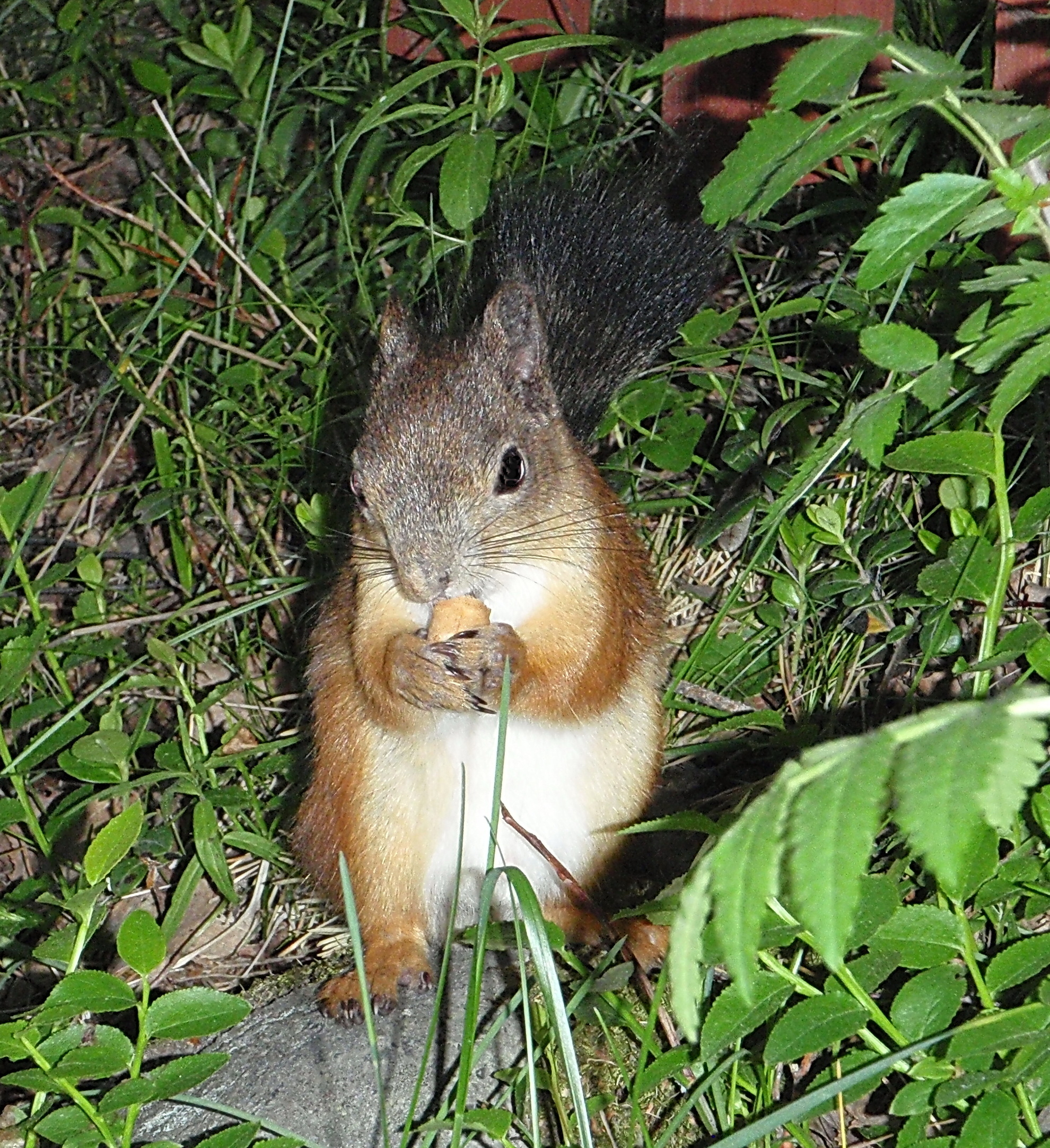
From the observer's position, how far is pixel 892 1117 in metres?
1.81

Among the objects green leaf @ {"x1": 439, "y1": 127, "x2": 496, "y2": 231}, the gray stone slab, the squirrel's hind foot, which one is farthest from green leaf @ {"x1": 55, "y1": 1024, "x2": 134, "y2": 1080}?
green leaf @ {"x1": 439, "y1": 127, "x2": 496, "y2": 231}

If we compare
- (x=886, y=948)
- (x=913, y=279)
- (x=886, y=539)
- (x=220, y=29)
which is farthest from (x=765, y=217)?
(x=886, y=948)

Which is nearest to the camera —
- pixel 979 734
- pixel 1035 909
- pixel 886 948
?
pixel 979 734

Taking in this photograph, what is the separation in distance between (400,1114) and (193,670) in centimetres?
124

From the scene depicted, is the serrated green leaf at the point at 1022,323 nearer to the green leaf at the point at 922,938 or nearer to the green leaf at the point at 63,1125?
the green leaf at the point at 922,938

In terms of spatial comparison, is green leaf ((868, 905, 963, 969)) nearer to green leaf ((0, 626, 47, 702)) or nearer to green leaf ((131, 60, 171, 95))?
green leaf ((0, 626, 47, 702))

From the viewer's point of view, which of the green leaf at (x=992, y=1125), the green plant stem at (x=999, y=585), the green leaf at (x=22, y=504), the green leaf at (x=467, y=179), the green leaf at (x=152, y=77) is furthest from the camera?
the green leaf at (x=152, y=77)

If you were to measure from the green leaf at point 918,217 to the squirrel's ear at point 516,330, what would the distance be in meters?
0.85

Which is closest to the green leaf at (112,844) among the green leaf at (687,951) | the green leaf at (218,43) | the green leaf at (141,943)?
the green leaf at (141,943)

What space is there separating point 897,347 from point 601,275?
0.94 meters

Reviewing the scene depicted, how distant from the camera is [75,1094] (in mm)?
1634

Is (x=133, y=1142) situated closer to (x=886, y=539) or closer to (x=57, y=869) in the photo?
(x=57, y=869)

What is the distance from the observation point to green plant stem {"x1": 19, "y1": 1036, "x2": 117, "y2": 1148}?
163 centimetres

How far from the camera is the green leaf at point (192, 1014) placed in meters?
1.67
